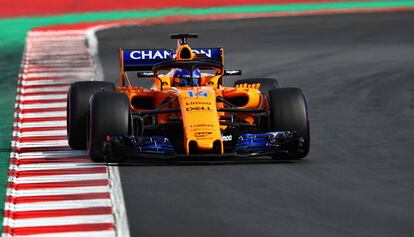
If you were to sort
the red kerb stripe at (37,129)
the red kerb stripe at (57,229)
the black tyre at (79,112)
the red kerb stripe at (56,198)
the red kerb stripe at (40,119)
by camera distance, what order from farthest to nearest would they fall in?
1. the red kerb stripe at (40,119)
2. the red kerb stripe at (37,129)
3. the black tyre at (79,112)
4. the red kerb stripe at (56,198)
5. the red kerb stripe at (57,229)

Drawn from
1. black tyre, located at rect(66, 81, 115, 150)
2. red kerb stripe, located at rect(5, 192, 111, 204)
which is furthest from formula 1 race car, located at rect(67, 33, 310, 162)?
red kerb stripe, located at rect(5, 192, 111, 204)

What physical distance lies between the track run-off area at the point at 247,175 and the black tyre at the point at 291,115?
401 mm

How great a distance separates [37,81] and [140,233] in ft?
46.6

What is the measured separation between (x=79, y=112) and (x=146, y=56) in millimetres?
2044

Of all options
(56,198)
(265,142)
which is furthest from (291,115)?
(56,198)

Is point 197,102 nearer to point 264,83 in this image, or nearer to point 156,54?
point 264,83

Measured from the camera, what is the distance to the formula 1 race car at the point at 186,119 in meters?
16.4

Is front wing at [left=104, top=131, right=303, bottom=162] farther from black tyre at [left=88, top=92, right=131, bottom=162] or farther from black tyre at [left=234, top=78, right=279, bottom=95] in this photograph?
black tyre at [left=234, top=78, right=279, bottom=95]

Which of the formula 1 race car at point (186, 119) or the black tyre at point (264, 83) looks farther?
the black tyre at point (264, 83)

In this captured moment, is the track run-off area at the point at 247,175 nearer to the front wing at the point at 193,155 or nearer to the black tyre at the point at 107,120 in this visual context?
the front wing at the point at 193,155

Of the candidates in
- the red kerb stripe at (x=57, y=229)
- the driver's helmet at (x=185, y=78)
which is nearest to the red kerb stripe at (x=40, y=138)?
the driver's helmet at (x=185, y=78)

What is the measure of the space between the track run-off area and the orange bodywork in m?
0.44

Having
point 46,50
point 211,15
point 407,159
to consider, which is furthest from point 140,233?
point 211,15

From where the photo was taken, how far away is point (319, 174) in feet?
53.1
